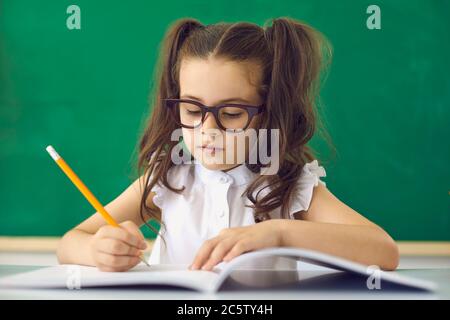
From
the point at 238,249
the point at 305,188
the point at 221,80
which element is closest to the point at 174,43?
the point at 221,80

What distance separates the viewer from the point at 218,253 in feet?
1.95

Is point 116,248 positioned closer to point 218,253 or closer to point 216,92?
point 218,253

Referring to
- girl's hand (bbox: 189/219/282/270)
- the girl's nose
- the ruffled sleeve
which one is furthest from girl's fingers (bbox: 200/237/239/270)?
the ruffled sleeve

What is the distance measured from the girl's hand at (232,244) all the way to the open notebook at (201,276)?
0.01m

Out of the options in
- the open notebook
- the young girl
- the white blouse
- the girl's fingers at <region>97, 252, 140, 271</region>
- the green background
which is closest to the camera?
the open notebook

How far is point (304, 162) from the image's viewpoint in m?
0.91

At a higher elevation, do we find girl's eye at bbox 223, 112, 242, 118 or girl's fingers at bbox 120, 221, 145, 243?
girl's eye at bbox 223, 112, 242, 118

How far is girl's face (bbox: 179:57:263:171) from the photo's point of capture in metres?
0.77

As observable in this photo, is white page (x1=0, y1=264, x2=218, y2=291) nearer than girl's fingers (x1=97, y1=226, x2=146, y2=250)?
Yes

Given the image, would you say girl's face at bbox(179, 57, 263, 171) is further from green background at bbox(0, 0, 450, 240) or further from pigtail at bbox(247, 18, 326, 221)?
green background at bbox(0, 0, 450, 240)

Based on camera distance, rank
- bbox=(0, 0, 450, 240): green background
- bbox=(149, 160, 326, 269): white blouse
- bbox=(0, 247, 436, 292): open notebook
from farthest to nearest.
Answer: bbox=(0, 0, 450, 240): green background < bbox=(149, 160, 326, 269): white blouse < bbox=(0, 247, 436, 292): open notebook
